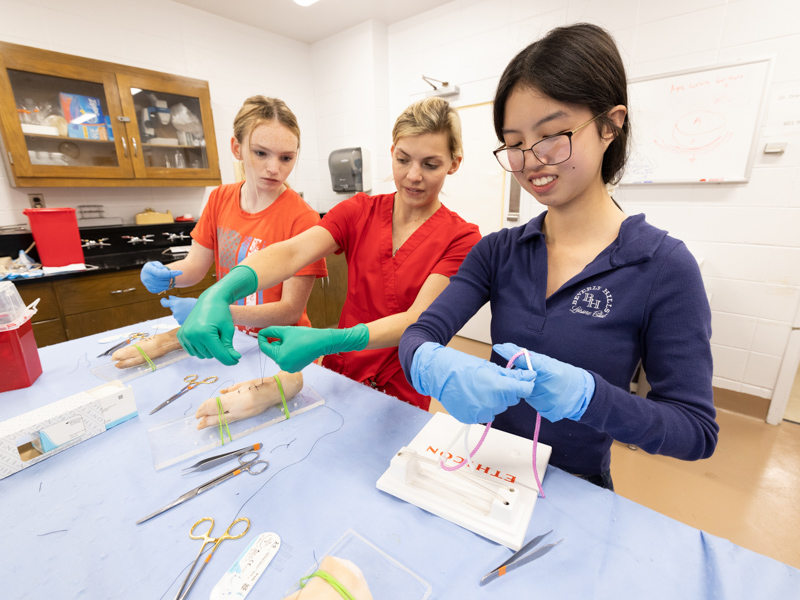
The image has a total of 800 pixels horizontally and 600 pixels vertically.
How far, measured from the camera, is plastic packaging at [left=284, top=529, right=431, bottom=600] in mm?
529

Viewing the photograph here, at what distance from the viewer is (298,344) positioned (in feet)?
2.89

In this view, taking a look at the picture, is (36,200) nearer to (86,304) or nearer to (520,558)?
(86,304)

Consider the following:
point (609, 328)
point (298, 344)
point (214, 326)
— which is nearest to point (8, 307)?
point (214, 326)

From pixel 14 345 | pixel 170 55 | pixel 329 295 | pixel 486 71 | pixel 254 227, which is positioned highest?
pixel 170 55

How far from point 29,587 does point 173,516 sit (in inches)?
7.2

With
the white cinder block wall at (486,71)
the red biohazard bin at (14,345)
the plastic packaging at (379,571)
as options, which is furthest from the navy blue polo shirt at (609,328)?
the red biohazard bin at (14,345)

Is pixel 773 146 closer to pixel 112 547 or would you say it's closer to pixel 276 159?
pixel 276 159

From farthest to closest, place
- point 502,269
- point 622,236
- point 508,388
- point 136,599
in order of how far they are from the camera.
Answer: point 502,269 → point 622,236 → point 508,388 → point 136,599

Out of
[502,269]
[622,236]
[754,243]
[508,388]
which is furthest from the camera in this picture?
[754,243]

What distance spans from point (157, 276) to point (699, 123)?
9.01ft

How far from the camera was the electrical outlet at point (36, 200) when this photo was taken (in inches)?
97.9

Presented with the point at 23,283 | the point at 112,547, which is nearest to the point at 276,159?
the point at 112,547

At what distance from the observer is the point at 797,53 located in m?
1.81

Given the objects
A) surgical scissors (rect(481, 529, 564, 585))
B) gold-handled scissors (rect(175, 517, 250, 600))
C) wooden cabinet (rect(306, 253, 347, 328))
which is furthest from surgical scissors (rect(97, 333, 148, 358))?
wooden cabinet (rect(306, 253, 347, 328))
